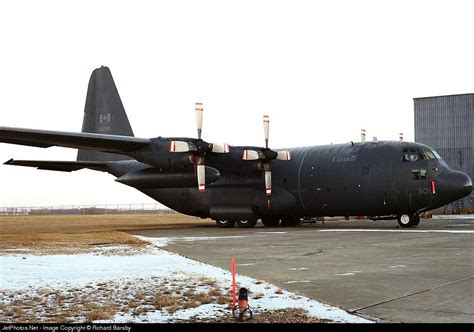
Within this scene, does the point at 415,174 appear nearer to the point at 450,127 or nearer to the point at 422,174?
the point at 422,174

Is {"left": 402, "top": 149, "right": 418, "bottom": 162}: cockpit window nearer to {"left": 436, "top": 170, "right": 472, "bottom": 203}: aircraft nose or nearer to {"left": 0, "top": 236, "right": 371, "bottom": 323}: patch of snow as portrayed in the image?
{"left": 436, "top": 170, "right": 472, "bottom": 203}: aircraft nose

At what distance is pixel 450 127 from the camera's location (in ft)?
233

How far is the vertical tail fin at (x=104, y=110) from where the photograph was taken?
127 ft

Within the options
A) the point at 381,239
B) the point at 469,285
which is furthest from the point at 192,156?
the point at 469,285

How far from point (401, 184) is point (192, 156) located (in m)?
11.4

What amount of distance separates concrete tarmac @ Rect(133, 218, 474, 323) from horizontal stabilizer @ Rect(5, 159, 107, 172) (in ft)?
58.6

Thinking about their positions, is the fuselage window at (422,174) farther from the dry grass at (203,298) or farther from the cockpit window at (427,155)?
the dry grass at (203,298)

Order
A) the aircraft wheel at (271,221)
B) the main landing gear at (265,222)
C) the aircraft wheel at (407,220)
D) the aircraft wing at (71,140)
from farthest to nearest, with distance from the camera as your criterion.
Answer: the aircraft wheel at (271,221) → the main landing gear at (265,222) → the aircraft wheel at (407,220) → the aircraft wing at (71,140)

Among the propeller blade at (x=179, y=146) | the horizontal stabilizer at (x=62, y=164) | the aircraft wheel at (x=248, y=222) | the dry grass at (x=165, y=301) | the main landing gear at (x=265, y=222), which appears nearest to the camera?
the dry grass at (x=165, y=301)

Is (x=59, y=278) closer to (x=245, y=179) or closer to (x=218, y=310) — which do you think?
(x=218, y=310)

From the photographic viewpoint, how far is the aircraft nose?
27.2 meters

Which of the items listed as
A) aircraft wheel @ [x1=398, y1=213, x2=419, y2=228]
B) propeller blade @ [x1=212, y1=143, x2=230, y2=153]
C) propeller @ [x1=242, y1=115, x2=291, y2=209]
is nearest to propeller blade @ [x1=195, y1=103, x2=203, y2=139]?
propeller blade @ [x1=212, y1=143, x2=230, y2=153]

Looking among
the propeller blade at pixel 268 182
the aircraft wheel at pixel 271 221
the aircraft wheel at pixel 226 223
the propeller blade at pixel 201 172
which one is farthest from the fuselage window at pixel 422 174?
the aircraft wheel at pixel 226 223

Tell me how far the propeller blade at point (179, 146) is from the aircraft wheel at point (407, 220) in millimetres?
12343
